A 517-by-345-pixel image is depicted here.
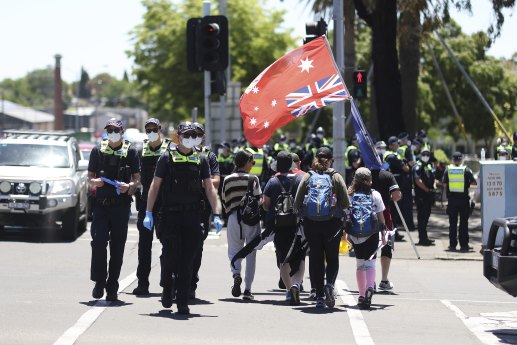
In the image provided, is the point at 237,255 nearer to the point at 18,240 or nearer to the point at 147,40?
the point at 18,240

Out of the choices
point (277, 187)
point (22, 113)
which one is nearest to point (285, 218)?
point (277, 187)

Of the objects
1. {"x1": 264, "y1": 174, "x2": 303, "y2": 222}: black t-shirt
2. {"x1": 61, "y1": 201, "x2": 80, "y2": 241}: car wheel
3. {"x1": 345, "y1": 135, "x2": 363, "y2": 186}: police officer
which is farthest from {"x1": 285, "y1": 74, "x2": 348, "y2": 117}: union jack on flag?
{"x1": 345, "y1": 135, "x2": 363, "y2": 186}: police officer

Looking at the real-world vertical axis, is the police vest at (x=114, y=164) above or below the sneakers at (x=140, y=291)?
above

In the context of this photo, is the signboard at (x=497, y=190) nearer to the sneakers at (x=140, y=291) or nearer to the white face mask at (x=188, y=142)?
the white face mask at (x=188, y=142)

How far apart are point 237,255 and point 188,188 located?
171 cm

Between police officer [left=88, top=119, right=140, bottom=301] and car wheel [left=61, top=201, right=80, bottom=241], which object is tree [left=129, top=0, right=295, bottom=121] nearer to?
car wheel [left=61, top=201, right=80, bottom=241]

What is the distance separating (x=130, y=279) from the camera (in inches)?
558

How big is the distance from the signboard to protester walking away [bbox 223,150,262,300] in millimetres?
2545

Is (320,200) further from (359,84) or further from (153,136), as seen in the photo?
(359,84)

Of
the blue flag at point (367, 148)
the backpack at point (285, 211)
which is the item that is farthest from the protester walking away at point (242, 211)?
the blue flag at point (367, 148)

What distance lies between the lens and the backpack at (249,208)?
41.1 feet

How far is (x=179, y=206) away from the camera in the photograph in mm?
11133

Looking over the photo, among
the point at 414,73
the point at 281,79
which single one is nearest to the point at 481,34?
the point at 414,73

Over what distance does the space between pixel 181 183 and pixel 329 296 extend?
2107 mm
